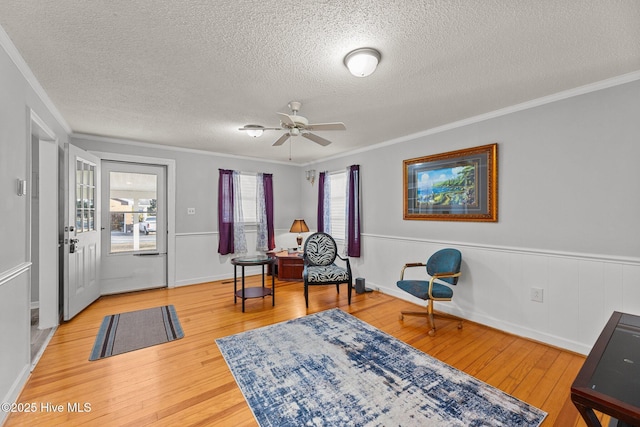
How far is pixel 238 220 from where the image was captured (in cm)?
532

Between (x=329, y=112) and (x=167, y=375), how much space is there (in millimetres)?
2903

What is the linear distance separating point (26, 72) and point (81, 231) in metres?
2.07

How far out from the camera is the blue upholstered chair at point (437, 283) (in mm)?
3016

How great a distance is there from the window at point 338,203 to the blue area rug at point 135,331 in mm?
2992

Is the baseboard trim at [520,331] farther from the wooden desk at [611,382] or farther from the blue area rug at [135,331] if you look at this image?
the blue area rug at [135,331]

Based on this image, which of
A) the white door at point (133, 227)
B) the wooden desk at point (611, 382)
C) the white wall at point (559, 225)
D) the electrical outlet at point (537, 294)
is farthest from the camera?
the white door at point (133, 227)

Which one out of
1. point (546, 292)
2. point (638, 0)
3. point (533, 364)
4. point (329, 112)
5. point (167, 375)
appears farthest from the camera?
point (329, 112)

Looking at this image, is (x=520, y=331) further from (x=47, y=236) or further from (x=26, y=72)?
(x=47, y=236)

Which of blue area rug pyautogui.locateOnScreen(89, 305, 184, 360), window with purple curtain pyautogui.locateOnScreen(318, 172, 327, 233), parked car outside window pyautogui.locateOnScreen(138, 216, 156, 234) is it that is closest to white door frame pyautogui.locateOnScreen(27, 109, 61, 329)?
blue area rug pyautogui.locateOnScreen(89, 305, 184, 360)

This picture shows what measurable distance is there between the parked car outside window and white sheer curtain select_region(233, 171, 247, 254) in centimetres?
132

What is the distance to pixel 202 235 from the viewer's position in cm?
503

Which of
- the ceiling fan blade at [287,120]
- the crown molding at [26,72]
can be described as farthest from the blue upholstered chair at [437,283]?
the crown molding at [26,72]

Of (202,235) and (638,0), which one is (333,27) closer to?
(638,0)

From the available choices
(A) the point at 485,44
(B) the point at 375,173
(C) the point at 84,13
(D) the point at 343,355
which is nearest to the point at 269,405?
(D) the point at 343,355
